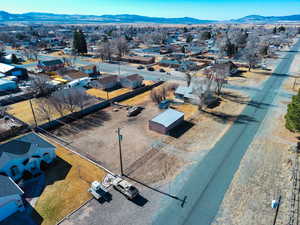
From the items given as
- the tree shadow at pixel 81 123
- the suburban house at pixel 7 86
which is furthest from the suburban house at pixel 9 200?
the suburban house at pixel 7 86

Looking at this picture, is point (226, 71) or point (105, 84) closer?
point (226, 71)

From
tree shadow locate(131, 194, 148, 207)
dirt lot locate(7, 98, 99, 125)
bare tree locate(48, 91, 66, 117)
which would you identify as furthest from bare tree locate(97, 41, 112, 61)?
tree shadow locate(131, 194, 148, 207)

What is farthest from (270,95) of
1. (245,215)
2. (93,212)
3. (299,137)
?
(93,212)

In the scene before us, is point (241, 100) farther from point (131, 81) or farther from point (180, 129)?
point (131, 81)

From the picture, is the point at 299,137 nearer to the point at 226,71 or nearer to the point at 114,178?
the point at 226,71

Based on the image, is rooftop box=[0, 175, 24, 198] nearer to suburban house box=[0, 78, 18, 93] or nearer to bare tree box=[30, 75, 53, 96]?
bare tree box=[30, 75, 53, 96]

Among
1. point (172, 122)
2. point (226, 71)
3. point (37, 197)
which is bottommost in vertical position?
point (37, 197)

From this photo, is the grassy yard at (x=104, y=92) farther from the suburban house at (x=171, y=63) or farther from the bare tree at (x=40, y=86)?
the suburban house at (x=171, y=63)
